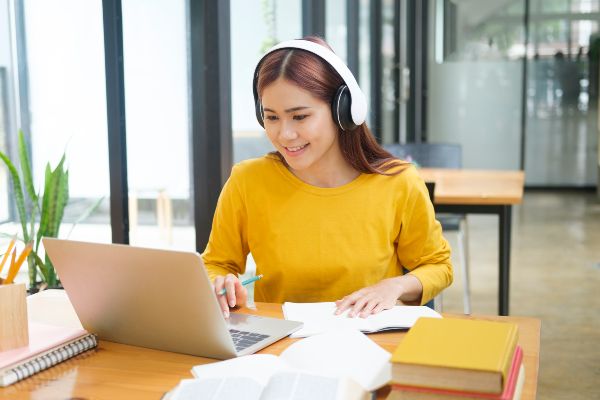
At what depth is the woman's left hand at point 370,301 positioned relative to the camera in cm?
134

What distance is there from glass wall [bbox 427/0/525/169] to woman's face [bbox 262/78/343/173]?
6453 mm

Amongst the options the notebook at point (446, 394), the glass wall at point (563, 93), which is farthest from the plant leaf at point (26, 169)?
the glass wall at point (563, 93)

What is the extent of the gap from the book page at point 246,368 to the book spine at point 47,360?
0.22 meters

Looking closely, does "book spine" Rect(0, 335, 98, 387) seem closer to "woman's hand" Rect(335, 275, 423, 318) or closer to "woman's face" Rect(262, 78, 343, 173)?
"woman's hand" Rect(335, 275, 423, 318)

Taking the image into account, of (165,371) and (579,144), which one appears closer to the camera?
(165,371)

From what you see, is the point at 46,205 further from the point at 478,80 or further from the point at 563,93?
the point at 563,93

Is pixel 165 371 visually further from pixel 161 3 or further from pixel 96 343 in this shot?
pixel 161 3

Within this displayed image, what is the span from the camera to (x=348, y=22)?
5.50 m

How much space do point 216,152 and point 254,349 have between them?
1.41 metres

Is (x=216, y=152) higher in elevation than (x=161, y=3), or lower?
lower

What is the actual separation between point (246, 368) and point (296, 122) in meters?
0.64

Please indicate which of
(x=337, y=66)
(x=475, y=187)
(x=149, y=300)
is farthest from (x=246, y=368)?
(x=475, y=187)

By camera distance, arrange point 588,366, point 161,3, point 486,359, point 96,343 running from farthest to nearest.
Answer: point 588,366
point 161,3
point 96,343
point 486,359

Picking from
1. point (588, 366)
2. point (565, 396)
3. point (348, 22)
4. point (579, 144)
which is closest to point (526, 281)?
point (588, 366)
